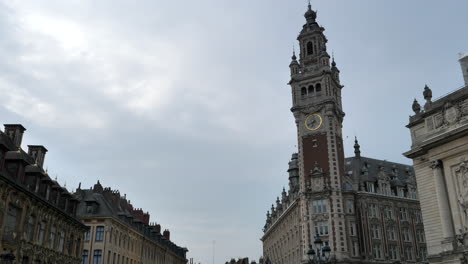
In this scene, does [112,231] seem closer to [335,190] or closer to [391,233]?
[335,190]

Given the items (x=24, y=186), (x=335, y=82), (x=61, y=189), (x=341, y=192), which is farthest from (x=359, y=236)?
(x=24, y=186)

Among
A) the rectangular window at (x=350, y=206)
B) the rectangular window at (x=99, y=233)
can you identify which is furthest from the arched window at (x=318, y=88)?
the rectangular window at (x=99, y=233)

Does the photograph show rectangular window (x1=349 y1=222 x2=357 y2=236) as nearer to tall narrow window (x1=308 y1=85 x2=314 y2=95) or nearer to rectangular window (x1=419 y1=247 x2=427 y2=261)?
rectangular window (x1=419 y1=247 x2=427 y2=261)

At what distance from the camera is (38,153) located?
1751 inches

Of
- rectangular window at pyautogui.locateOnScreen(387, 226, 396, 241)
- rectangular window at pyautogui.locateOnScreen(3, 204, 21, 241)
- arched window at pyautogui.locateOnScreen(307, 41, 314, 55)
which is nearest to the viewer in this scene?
rectangular window at pyautogui.locateOnScreen(3, 204, 21, 241)

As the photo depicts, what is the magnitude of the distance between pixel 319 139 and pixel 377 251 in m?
20.0

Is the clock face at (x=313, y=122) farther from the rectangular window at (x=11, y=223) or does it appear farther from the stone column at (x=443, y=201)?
the rectangular window at (x=11, y=223)

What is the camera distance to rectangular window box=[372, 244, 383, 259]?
223 feet

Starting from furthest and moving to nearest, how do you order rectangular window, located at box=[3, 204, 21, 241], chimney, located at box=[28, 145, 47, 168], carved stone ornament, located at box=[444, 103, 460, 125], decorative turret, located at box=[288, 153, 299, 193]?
decorative turret, located at box=[288, 153, 299, 193] < chimney, located at box=[28, 145, 47, 168] < carved stone ornament, located at box=[444, 103, 460, 125] < rectangular window, located at box=[3, 204, 21, 241]

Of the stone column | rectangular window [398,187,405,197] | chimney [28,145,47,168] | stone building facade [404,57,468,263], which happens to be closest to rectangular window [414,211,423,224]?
rectangular window [398,187,405,197]

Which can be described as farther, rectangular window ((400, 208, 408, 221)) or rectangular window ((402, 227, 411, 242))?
rectangular window ((400, 208, 408, 221))

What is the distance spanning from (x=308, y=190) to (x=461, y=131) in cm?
3702

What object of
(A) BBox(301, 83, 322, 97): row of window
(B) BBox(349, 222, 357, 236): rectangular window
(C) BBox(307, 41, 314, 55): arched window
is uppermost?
(C) BBox(307, 41, 314, 55): arched window

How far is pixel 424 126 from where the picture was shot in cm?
3872
